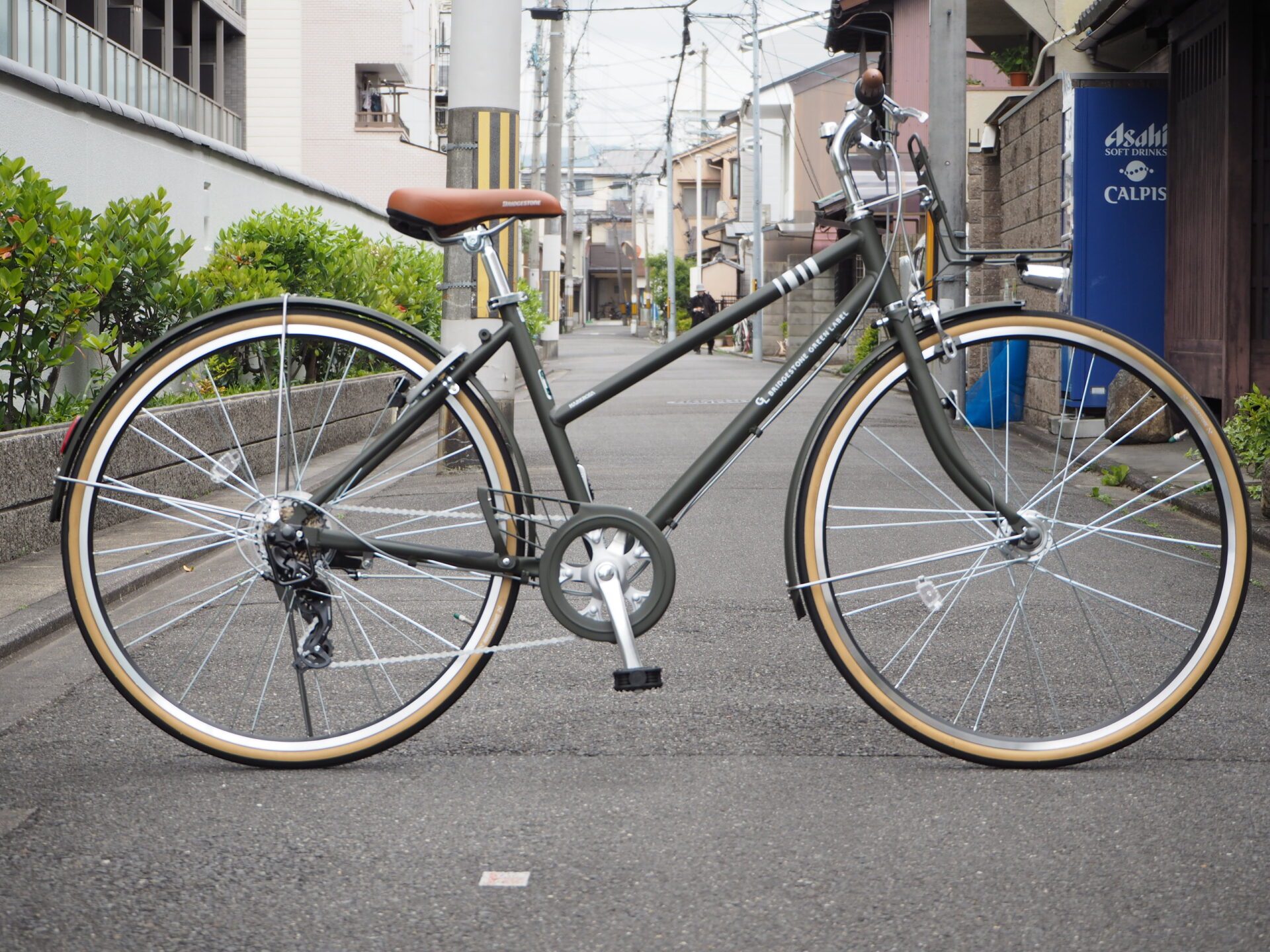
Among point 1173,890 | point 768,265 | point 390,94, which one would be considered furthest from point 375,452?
point 768,265

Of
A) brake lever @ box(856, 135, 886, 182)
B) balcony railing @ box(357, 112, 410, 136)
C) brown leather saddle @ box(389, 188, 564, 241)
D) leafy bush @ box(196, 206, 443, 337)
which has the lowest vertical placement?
brown leather saddle @ box(389, 188, 564, 241)

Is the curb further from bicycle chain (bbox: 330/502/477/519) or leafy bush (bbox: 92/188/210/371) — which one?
leafy bush (bbox: 92/188/210/371)

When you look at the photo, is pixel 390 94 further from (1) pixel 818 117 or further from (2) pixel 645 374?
(2) pixel 645 374

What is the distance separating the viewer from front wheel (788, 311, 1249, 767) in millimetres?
2967

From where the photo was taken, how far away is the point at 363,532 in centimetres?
312

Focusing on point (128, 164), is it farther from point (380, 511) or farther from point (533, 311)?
point (533, 311)

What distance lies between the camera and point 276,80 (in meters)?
32.2

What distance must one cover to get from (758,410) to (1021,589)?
4.74 ft

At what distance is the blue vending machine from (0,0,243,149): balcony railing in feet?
Answer: 31.4

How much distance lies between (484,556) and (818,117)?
41.8 m

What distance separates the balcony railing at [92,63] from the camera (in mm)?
15953

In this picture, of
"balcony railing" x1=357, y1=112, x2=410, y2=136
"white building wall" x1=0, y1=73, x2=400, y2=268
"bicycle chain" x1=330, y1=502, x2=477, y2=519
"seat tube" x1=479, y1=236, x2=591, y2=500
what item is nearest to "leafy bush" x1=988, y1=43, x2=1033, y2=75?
"white building wall" x1=0, y1=73, x2=400, y2=268

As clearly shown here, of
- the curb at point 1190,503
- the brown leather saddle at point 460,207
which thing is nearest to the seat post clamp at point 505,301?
the brown leather saddle at point 460,207

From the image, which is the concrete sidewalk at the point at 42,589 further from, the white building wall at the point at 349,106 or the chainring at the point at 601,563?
the white building wall at the point at 349,106
